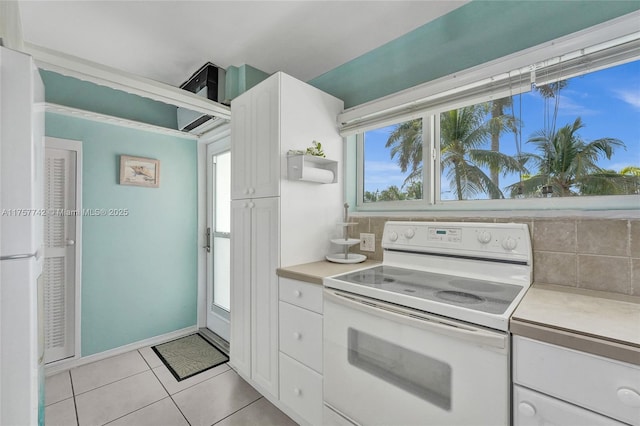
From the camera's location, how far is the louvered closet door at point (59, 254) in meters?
2.15

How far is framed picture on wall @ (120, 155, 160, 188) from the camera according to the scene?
2455mm

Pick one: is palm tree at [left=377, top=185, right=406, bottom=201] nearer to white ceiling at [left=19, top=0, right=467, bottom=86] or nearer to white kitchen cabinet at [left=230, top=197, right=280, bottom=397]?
white kitchen cabinet at [left=230, top=197, right=280, bottom=397]

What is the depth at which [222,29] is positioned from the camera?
1.83 metres

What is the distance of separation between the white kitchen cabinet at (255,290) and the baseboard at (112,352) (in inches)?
40.6

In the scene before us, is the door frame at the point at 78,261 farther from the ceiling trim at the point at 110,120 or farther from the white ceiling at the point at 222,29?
the white ceiling at the point at 222,29

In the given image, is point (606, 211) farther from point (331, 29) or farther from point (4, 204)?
point (4, 204)

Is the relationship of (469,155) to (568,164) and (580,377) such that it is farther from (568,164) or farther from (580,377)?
(580,377)

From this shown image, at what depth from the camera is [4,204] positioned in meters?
0.82

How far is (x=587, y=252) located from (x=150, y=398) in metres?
2.67

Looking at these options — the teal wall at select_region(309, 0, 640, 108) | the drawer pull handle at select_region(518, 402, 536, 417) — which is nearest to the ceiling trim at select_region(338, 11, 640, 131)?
the teal wall at select_region(309, 0, 640, 108)

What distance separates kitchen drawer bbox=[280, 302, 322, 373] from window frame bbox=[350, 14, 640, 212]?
94 centimetres

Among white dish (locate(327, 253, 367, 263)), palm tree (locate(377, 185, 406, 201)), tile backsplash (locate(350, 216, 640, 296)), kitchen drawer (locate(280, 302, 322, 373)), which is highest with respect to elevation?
palm tree (locate(377, 185, 406, 201))

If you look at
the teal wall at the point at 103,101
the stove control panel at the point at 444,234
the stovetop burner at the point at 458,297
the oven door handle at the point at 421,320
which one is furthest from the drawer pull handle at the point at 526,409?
the teal wall at the point at 103,101

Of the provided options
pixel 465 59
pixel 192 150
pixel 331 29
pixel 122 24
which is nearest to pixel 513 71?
pixel 465 59
